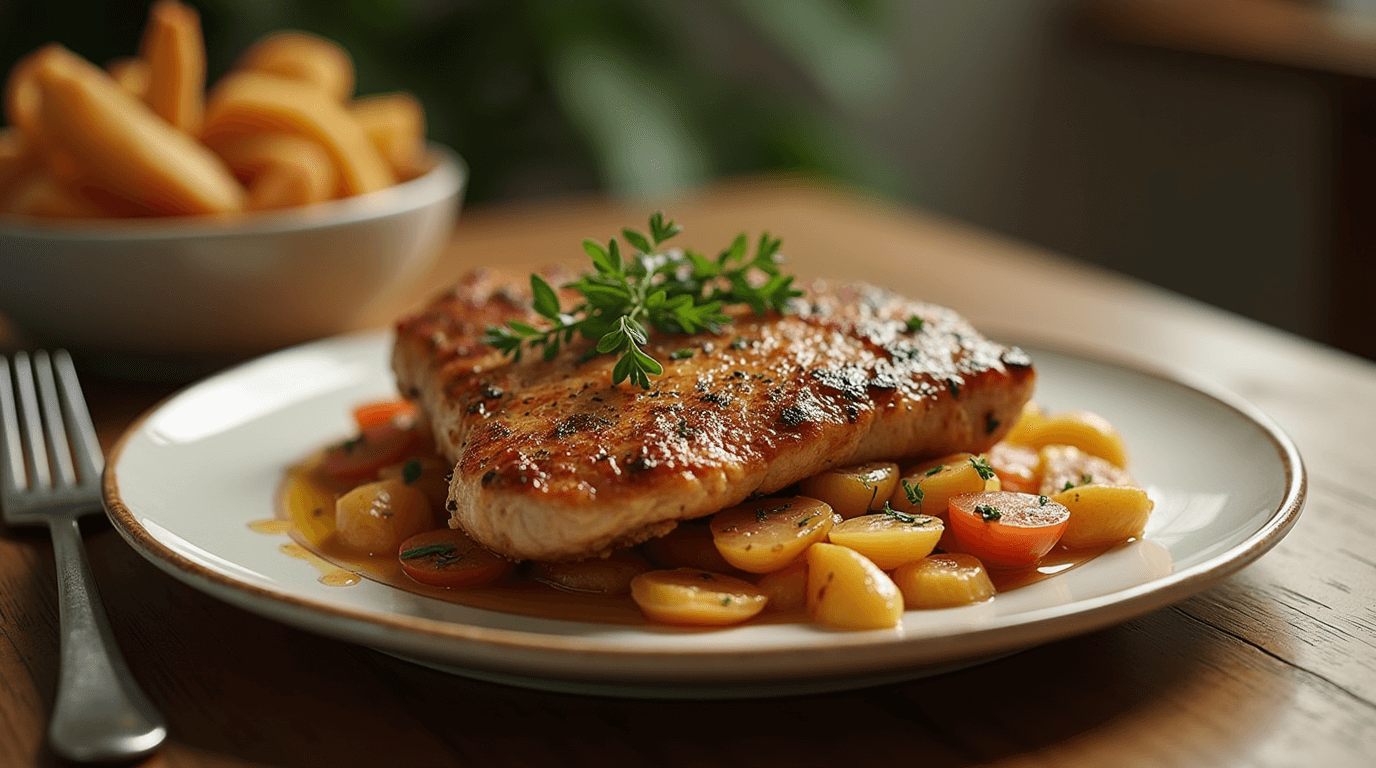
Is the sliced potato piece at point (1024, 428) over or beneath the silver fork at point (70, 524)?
over

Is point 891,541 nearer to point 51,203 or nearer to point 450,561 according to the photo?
point 450,561

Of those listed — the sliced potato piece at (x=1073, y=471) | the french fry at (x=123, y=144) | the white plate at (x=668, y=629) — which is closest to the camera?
the white plate at (x=668, y=629)

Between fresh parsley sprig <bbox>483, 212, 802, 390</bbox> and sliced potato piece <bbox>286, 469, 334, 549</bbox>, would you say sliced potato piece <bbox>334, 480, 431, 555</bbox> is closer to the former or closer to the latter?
sliced potato piece <bbox>286, 469, 334, 549</bbox>

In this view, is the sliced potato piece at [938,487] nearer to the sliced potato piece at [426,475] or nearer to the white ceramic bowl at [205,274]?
the sliced potato piece at [426,475]

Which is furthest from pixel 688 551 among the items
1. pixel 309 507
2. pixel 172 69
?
pixel 172 69

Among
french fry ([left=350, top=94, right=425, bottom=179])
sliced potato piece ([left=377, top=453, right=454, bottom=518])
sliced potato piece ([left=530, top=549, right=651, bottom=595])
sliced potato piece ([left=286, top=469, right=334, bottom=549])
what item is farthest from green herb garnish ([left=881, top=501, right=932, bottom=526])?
french fry ([left=350, top=94, right=425, bottom=179])

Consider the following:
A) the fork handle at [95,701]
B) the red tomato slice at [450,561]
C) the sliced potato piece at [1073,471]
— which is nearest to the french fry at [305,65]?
the red tomato slice at [450,561]

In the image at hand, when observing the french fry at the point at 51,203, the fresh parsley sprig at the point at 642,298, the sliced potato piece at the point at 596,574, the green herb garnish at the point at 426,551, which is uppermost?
the fresh parsley sprig at the point at 642,298
